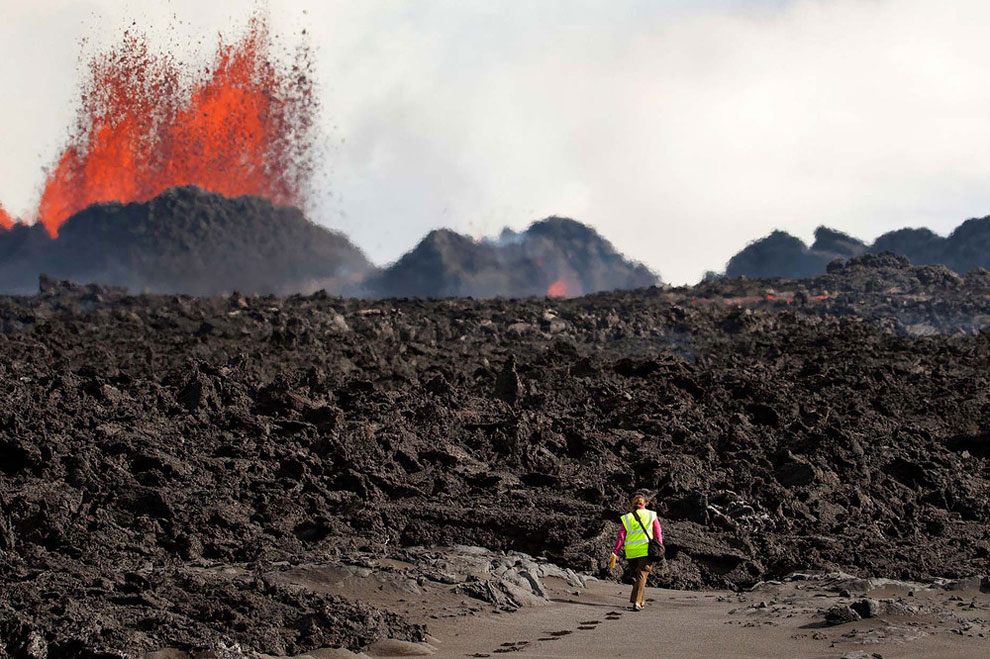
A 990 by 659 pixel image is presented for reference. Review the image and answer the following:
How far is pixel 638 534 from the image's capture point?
11719mm

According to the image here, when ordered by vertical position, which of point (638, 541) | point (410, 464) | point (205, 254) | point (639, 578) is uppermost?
point (205, 254)

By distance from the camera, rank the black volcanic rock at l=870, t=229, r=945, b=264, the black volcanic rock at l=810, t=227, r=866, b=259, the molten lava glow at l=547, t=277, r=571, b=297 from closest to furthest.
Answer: the black volcanic rock at l=870, t=229, r=945, b=264
the molten lava glow at l=547, t=277, r=571, b=297
the black volcanic rock at l=810, t=227, r=866, b=259

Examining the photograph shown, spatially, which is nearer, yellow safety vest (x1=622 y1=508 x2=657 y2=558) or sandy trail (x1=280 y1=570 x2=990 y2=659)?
sandy trail (x1=280 y1=570 x2=990 y2=659)

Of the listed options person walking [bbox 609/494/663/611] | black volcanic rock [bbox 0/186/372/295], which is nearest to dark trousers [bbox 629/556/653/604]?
person walking [bbox 609/494/663/611]

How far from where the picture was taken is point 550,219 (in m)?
83.7

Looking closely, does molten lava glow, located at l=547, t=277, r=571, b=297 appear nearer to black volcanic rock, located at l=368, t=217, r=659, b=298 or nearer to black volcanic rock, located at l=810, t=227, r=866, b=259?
black volcanic rock, located at l=368, t=217, r=659, b=298

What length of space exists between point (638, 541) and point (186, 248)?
154ft

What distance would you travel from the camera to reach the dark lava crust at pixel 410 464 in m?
9.67

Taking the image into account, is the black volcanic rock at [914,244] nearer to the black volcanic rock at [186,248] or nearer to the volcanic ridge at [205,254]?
the volcanic ridge at [205,254]

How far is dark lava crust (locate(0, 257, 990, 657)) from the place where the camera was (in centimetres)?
967

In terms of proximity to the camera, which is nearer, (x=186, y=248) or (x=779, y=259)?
(x=186, y=248)

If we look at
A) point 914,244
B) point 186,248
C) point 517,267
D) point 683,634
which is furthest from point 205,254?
point 683,634

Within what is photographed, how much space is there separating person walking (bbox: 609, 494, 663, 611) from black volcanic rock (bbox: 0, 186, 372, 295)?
42.8 metres

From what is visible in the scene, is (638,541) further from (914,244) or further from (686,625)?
(914,244)
